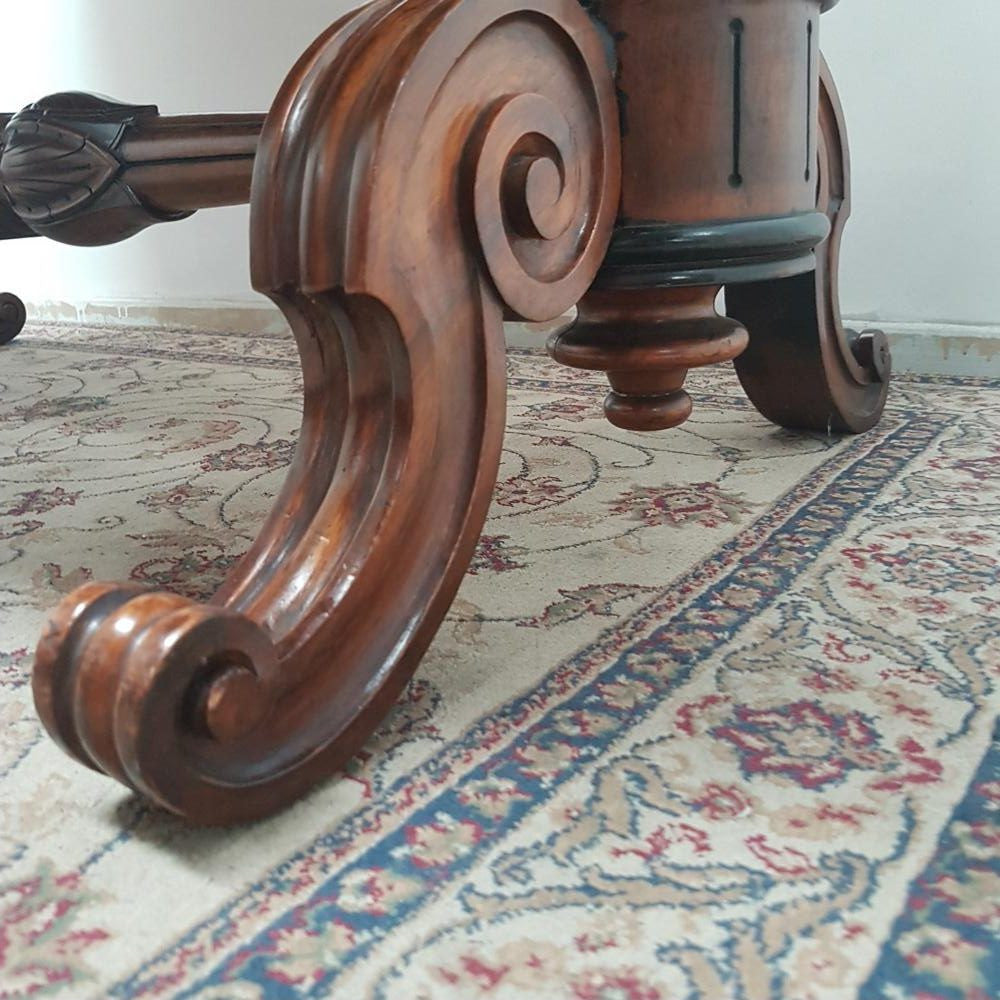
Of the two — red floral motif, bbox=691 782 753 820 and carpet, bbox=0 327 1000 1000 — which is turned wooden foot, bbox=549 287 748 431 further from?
red floral motif, bbox=691 782 753 820

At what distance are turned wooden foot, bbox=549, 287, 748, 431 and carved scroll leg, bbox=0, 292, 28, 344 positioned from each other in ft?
5.12

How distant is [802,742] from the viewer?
48 centimetres

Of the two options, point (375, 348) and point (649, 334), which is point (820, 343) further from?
point (375, 348)

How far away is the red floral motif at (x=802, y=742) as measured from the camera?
0.46 meters

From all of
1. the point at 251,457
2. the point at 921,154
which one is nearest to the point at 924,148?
the point at 921,154

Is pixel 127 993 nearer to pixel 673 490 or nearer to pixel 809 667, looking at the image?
pixel 809 667

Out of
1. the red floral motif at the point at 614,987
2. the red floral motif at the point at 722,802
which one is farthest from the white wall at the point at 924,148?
the red floral motif at the point at 614,987

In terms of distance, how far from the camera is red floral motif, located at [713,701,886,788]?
457 mm

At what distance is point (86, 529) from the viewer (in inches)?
32.9

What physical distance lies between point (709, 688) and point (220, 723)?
243 mm

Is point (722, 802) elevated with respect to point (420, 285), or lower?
lower

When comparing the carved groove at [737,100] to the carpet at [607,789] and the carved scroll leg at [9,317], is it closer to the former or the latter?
the carpet at [607,789]

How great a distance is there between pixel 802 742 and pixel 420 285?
0.82ft

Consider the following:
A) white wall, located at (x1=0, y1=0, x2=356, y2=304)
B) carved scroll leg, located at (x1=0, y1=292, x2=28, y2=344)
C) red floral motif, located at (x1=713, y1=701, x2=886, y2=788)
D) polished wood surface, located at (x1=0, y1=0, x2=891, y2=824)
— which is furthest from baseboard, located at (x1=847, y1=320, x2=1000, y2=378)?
carved scroll leg, located at (x1=0, y1=292, x2=28, y2=344)
